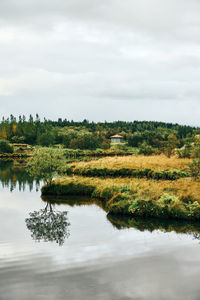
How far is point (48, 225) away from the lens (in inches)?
854

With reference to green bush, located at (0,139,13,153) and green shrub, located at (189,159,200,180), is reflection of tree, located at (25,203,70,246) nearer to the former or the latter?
green shrub, located at (189,159,200,180)

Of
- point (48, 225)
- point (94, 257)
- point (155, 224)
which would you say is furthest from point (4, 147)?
point (94, 257)

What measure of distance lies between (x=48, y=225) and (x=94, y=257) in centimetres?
708

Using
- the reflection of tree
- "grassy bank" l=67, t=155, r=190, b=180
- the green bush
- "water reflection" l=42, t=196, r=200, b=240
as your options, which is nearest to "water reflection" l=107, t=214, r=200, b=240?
"water reflection" l=42, t=196, r=200, b=240

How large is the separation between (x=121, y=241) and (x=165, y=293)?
20.5 ft

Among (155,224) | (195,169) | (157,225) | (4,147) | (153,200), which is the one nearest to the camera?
(157,225)

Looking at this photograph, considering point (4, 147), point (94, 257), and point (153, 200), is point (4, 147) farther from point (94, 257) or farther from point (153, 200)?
point (94, 257)

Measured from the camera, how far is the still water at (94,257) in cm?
1209

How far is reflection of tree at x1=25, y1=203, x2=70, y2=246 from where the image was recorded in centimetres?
1889

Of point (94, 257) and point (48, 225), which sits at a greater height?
point (94, 257)

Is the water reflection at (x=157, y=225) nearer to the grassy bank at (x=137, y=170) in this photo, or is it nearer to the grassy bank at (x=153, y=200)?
the grassy bank at (x=153, y=200)

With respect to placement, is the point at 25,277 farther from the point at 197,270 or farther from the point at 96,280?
the point at 197,270

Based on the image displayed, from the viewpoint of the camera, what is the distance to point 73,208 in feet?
89.5

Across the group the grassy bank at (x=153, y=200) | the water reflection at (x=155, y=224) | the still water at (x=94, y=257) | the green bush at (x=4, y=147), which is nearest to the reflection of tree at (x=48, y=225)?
the still water at (x=94, y=257)
